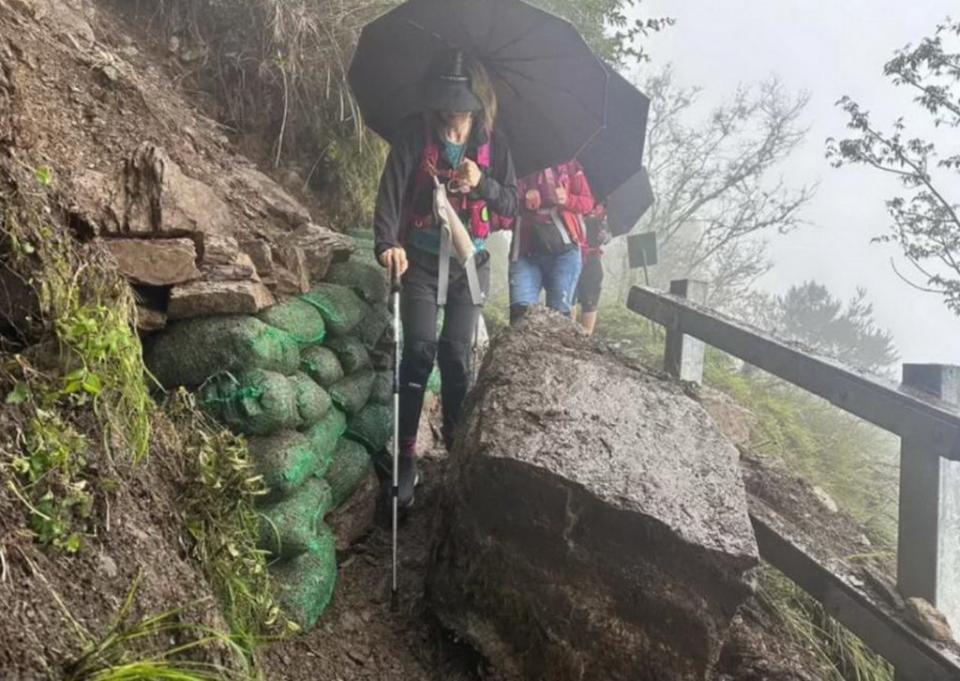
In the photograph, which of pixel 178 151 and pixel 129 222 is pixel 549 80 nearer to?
pixel 178 151

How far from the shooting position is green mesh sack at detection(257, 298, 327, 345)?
10.3 feet

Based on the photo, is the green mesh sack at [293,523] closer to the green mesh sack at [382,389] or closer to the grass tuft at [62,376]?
the grass tuft at [62,376]

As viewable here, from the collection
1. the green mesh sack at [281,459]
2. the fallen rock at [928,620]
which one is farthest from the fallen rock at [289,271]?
the fallen rock at [928,620]

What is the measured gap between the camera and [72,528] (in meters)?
1.75

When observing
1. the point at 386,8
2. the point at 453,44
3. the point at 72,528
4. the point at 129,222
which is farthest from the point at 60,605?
the point at 386,8

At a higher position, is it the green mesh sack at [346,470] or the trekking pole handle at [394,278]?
the trekking pole handle at [394,278]

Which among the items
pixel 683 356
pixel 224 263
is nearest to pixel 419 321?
pixel 224 263

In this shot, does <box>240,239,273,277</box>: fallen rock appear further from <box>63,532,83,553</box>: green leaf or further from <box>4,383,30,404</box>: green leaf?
<box>63,532,83,553</box>: green leaf

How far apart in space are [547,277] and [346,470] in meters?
2.52

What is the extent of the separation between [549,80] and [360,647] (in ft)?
11.3

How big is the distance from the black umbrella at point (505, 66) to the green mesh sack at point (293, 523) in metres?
2.45

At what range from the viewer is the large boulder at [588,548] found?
8.36 feet

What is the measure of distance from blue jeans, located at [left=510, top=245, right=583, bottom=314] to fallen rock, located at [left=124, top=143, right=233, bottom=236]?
101 inches

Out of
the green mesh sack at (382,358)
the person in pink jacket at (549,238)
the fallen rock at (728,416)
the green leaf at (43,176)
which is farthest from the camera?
the fallen rock at (728,416)
